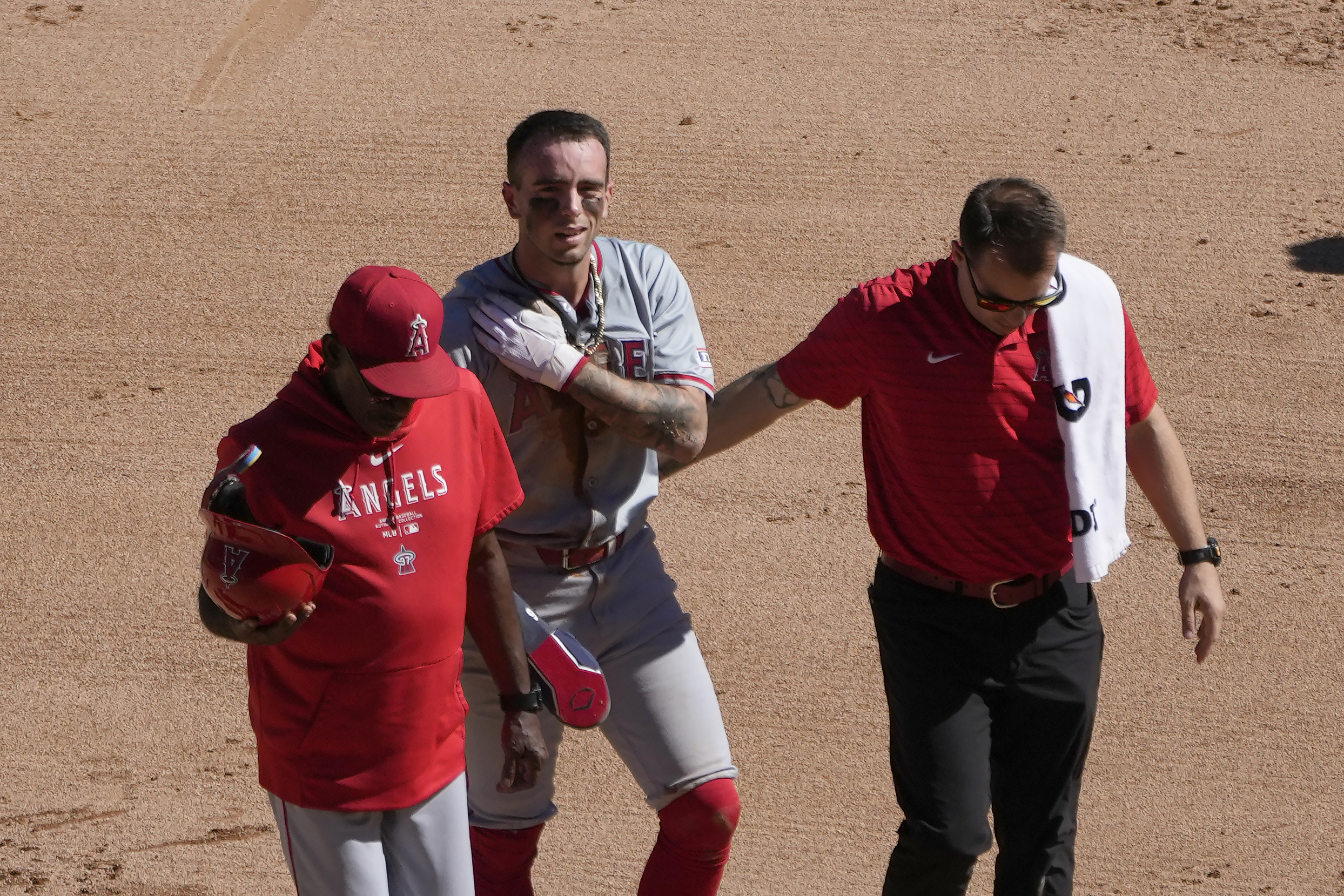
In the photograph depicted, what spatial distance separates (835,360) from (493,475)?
1.00 metres

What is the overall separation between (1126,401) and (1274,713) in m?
2.42

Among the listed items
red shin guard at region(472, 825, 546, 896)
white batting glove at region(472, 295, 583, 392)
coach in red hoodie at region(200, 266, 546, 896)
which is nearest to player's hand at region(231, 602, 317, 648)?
coach in red hoodie at region(200, 266, 546, 896)

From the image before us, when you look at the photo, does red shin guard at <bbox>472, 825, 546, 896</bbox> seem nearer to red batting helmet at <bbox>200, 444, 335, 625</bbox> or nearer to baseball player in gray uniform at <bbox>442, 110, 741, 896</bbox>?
baseball player in gray uniform at <bbox>442, 110, 741, 896</bbox>

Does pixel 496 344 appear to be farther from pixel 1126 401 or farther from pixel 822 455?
pixel 822 455

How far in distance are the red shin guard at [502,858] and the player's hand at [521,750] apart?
1.38 ft

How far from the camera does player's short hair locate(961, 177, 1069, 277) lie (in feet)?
11.5

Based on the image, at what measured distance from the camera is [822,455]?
7527 mm

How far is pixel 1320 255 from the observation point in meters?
8.99

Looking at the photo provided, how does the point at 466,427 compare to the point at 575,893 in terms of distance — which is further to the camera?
the point at 575,893

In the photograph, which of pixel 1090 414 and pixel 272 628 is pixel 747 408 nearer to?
pixel 1090 414

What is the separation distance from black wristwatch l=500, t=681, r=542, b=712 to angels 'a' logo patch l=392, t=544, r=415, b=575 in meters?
0.54

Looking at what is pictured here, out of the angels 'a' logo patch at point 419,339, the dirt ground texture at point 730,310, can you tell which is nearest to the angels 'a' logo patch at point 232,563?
the angels 'a' logo patch at point 419,339

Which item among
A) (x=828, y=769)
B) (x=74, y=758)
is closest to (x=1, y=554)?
(x=74, y=758)

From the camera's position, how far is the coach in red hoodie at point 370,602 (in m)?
3.10
